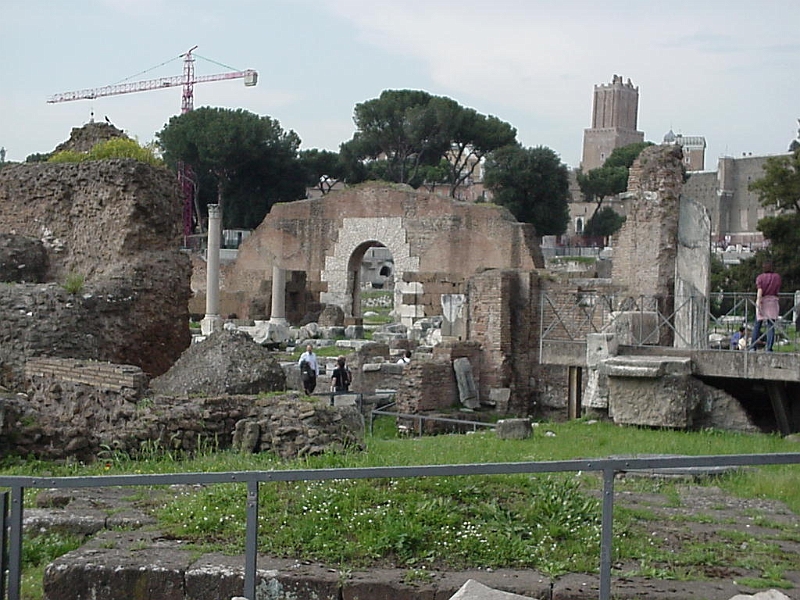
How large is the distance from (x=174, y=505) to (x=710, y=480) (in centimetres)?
349

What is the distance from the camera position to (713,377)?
11.9 metres

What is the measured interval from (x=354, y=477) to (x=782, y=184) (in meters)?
28.3

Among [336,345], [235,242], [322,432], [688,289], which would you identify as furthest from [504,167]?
[322,432]

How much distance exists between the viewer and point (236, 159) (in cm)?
5388

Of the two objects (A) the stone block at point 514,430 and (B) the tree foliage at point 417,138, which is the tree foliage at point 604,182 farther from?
(A) the stone block at point 514,430

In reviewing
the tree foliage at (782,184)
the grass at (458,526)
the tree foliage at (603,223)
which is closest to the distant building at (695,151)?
the tree foliage at (603,223)

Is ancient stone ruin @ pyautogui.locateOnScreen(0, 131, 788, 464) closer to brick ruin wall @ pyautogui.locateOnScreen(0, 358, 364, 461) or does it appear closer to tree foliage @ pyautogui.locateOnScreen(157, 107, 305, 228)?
brick ruin wall @ pyautogui.locateOnScreen(0, 358, 364, 461)

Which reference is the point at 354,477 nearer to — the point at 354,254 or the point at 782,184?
the point at 782,184

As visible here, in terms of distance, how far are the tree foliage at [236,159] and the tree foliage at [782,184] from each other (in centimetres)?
2879

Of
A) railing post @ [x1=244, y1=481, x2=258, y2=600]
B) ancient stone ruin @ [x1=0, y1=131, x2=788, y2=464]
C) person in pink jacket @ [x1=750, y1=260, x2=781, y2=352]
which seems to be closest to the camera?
railing post @ [x1=244, y1=481, x2=258, y2=600]

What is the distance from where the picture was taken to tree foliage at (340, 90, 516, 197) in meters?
55.5

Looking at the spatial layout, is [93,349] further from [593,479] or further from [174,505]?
[593,479]

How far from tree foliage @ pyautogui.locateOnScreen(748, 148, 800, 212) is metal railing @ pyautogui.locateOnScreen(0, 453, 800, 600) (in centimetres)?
2755

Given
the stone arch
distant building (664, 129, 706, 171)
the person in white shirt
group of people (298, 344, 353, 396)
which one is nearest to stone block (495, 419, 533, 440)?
group of people (298, 344, 353, 396)
